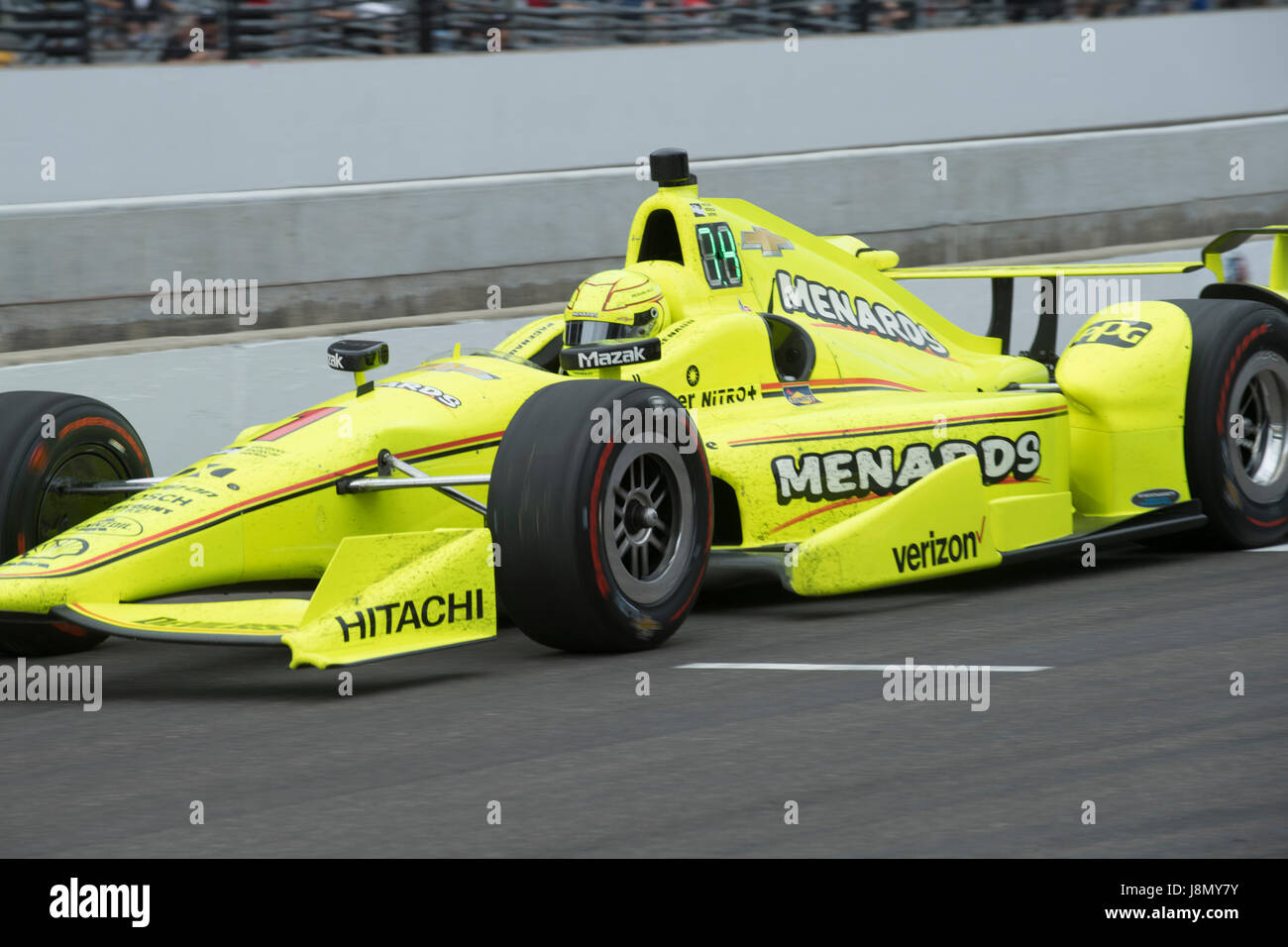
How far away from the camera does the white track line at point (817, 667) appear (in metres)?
6.14

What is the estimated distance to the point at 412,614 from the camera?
609 centimetres

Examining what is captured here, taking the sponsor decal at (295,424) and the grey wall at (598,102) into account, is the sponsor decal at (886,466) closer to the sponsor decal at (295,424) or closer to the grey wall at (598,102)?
the sponsor decal at (295,424)

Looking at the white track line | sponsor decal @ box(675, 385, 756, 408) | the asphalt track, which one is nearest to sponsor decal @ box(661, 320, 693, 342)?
sponsor decal @ box(675, 385, 756, 408)

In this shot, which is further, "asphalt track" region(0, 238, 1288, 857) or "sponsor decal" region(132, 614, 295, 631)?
"sponsor decal" region(132, 614, 295, 631)

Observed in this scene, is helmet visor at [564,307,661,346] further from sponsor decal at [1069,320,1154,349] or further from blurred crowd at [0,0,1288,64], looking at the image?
blurred crowd at [0,0,1288,64]

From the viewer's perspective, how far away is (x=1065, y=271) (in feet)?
30.5

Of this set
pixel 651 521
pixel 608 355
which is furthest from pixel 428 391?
pixel 651 521

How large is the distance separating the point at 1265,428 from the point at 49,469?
5.21 m

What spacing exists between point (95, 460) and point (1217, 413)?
182 inches

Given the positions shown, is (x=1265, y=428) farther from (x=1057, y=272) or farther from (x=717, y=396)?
(x=717, y=396)

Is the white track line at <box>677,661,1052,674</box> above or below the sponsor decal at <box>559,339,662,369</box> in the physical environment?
below

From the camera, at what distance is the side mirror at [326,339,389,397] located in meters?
6.91

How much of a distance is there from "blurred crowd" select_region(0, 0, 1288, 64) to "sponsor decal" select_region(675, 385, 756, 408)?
632cm

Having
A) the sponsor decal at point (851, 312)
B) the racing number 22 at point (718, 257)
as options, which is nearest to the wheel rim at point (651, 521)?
the racing number 22 at point (718, 257)
